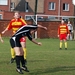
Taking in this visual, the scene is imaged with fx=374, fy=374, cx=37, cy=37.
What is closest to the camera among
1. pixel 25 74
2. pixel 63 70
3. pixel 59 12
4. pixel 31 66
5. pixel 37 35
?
pixel 25 74

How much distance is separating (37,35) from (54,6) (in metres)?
37.3

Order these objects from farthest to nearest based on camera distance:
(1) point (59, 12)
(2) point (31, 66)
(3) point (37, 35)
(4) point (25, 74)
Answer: (1) point (59, 12)
(3) point (37, 35)
(2) point (31, 66)
(4) point (25, 74)

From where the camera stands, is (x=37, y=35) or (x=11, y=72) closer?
(x=11, y=72)

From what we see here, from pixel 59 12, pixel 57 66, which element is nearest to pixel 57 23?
pixel 57 66

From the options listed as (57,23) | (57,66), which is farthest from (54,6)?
(57,66)

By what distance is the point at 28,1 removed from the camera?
7675 cm

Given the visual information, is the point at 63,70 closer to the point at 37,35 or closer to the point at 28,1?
the point at 37,35

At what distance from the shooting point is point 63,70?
13273 mm

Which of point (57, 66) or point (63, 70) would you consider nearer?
point (63, 70)

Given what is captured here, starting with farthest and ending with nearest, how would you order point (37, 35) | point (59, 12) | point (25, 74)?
point (59, 12) < point (37, 35) < point (25, 74)

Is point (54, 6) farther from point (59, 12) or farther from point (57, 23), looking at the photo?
point (57, 23)

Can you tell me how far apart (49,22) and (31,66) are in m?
28.3

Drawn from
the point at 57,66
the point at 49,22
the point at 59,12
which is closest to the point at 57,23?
the point at 49,22

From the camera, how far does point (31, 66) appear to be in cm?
1424
